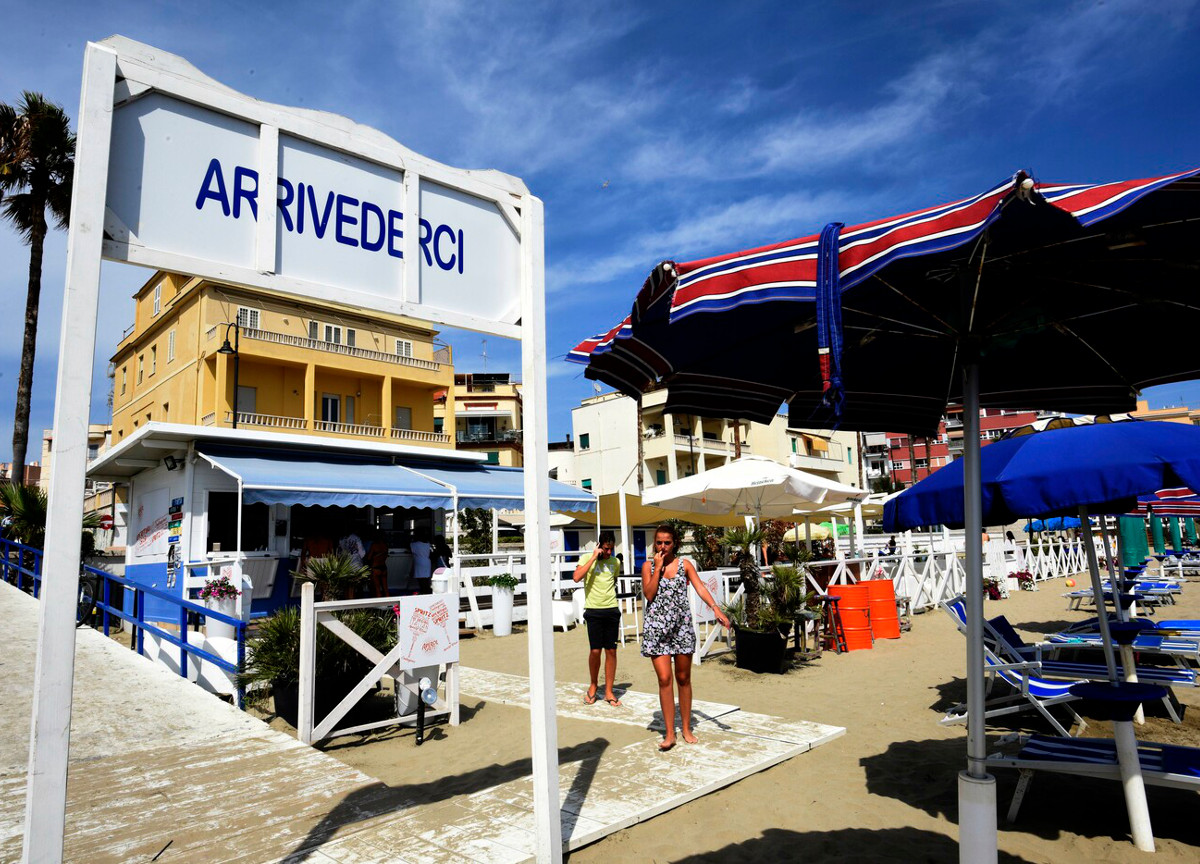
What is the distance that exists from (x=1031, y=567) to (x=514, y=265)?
24.1 m

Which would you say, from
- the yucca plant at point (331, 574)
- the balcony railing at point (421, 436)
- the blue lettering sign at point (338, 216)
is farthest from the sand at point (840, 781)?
the balcony railing at point (421, 436)

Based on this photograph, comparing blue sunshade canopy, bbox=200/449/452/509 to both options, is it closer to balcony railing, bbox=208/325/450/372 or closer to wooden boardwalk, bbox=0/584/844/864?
wooden boardwalk, bbox=0/584/844/864

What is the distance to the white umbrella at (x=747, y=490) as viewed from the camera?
407 inches

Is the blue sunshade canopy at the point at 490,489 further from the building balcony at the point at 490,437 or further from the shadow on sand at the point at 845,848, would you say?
the building balcony at the point at 490,437

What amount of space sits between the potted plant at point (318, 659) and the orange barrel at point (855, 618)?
6336 millimetres

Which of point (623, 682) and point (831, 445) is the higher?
point (831, 445)

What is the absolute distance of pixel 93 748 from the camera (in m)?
5.91

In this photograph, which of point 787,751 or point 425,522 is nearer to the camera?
point 787,751

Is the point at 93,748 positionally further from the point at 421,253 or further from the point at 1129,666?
the point at 1129,666

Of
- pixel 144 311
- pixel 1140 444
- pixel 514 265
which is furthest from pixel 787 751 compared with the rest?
pixel 144 311

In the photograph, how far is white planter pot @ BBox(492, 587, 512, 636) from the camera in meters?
13.6

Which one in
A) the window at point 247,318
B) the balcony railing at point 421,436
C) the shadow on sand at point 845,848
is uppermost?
the window at point 247,318

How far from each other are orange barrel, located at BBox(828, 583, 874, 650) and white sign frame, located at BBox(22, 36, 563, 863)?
25.3 feet

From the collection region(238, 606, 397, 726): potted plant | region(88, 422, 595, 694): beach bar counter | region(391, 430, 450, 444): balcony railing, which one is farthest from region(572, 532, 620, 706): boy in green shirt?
region(391, 430, 450, 444): balcony railing
